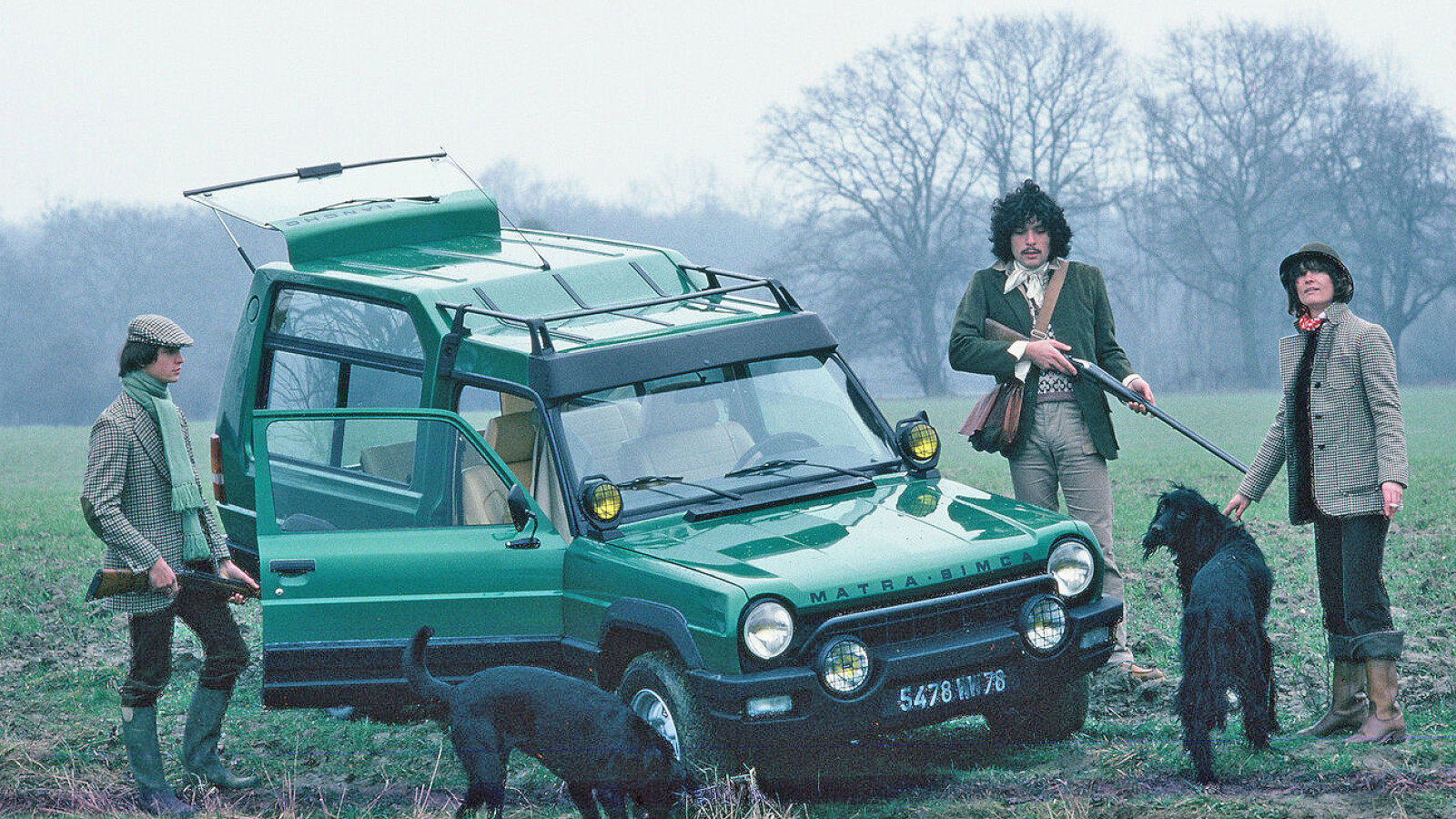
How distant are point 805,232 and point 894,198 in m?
3.42

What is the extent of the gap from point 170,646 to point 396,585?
1.04m

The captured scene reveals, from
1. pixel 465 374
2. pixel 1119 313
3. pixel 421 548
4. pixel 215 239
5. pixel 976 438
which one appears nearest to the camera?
pixel 421 548

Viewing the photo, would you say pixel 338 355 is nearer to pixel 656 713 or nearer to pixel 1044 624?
pixel 656 713

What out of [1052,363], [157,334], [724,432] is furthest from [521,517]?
[1052,363]

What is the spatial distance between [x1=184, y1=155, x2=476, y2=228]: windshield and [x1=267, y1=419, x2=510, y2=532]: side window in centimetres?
176

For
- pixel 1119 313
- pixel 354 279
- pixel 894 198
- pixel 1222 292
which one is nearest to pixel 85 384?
pixel 894 198

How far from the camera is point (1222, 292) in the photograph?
167 feet

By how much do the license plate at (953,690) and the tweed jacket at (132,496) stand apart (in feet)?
10.3

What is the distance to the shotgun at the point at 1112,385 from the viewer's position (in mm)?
6777

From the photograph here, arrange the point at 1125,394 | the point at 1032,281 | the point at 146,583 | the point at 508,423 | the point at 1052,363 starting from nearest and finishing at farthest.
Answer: the point at 146,583 < the point at 508,423 < the point at 1125,394 < the point at 1052,363 < the point at 1032,281

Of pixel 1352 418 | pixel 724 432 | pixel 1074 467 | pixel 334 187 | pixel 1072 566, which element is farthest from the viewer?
pixel 334 187

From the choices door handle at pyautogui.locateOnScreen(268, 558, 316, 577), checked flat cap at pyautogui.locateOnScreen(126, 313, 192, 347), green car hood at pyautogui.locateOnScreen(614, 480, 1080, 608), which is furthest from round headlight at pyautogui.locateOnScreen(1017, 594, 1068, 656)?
checked flat cap at pyautogui.locateOnScreen(126, 313, 192, 347)

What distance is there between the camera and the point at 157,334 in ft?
20.0

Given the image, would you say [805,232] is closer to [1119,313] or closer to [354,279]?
[1119,313]
